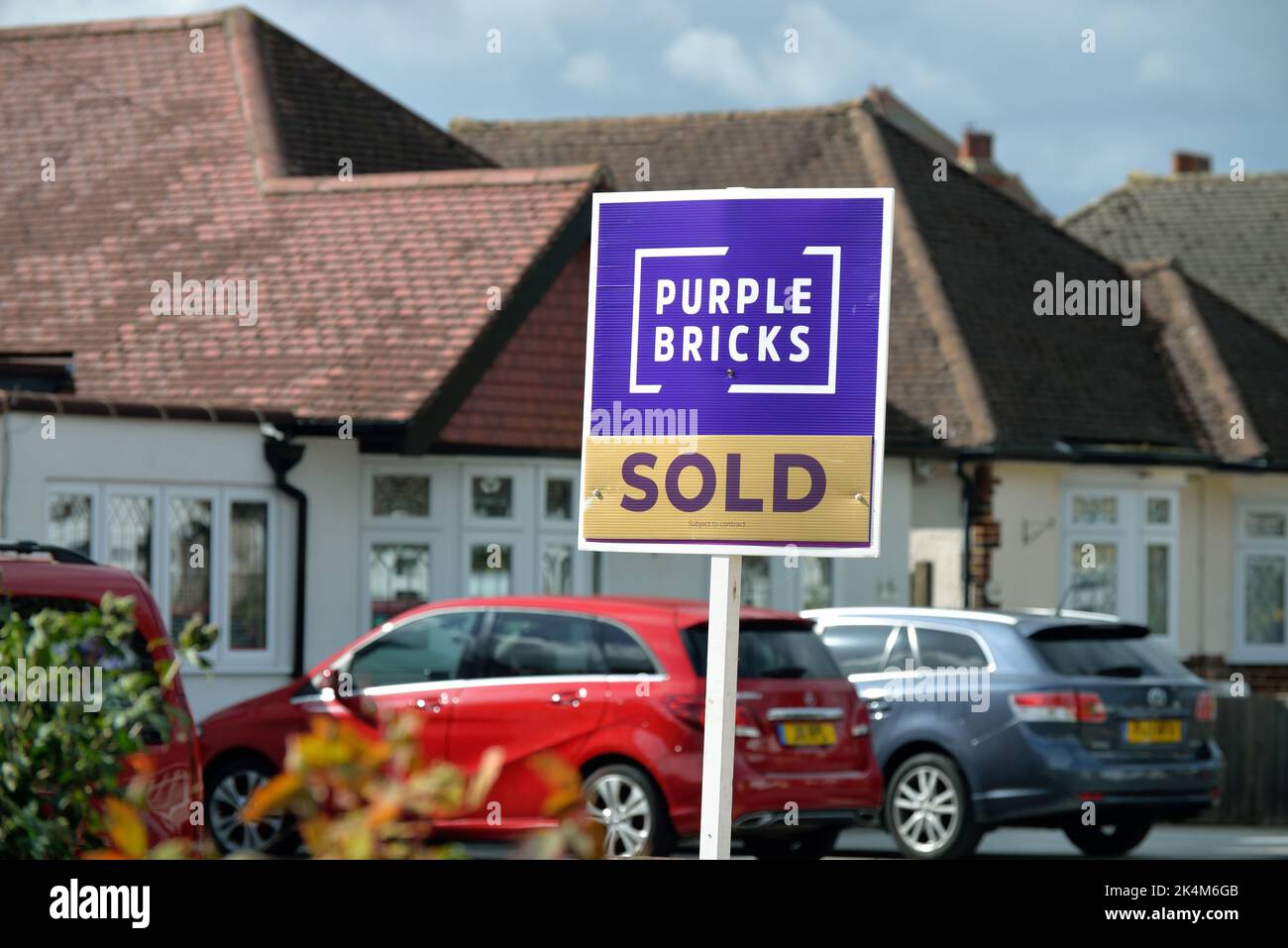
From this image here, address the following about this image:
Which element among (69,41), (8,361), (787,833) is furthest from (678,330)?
(69,41)

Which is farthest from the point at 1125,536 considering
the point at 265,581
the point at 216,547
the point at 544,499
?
the point at 216,547

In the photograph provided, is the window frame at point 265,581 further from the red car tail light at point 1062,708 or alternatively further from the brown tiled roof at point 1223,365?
the brown tiled roof at point 1223,365

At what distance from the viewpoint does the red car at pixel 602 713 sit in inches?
497

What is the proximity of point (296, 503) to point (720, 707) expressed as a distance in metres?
14.9

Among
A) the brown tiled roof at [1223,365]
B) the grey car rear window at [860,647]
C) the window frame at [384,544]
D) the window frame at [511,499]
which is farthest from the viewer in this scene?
the brown tiled roof at [1223,365]

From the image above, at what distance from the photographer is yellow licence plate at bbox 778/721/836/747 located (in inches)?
516

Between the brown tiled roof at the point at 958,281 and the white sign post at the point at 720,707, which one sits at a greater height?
the brown tiled roof at the point at 958,281

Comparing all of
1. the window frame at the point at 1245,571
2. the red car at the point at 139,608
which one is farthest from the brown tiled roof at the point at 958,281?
the red car at the point at 139,608

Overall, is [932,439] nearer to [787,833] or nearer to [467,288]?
[467,288]

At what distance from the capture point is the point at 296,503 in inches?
773

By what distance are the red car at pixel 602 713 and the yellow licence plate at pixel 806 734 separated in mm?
10

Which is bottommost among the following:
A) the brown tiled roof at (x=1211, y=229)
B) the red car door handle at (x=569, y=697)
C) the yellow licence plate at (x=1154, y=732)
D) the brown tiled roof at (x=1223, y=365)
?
the yellow licence plate at (x=1154, y=732)

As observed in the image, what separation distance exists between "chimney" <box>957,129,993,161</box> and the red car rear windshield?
35.6 m

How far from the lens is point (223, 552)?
62.6 feet
